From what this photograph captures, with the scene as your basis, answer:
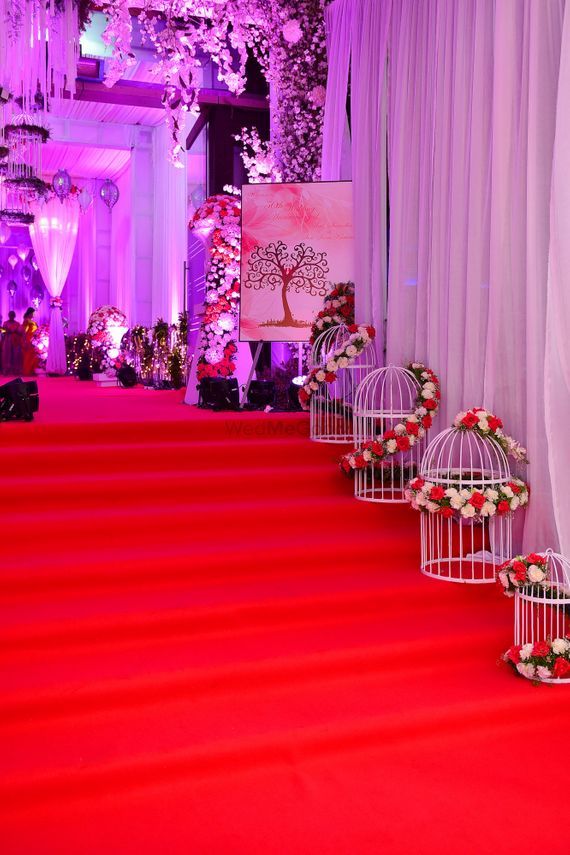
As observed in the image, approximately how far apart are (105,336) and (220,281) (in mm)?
6317

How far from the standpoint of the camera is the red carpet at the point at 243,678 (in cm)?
218

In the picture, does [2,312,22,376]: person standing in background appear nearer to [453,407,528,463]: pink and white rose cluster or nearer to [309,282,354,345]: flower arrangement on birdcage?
[309,282,354,345]: flower arrangement on birdcage

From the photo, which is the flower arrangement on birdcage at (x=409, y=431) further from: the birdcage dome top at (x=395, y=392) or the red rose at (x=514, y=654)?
the red rose at (x=514, y=654)

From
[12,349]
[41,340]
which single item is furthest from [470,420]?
[41,340]

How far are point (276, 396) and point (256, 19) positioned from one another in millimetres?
3404

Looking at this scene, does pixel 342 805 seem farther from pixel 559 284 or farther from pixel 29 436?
pixel 29 436

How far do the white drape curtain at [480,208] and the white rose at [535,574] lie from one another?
626 millimetres

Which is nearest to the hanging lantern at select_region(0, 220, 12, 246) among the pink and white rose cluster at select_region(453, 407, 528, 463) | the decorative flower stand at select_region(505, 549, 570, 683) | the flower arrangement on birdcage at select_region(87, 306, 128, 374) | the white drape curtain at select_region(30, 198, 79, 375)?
the white drape curtain at select_region(30, 198, 79, 375)

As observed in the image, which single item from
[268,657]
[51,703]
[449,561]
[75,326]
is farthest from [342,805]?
[75,326]

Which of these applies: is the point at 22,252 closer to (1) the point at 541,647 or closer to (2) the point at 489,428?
(2) the point at 489,428

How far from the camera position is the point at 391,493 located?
4.88m

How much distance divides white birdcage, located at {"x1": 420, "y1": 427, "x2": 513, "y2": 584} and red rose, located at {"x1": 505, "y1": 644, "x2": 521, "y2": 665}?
723mm

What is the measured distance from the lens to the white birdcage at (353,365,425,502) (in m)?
4.74

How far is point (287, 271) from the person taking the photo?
650cm
